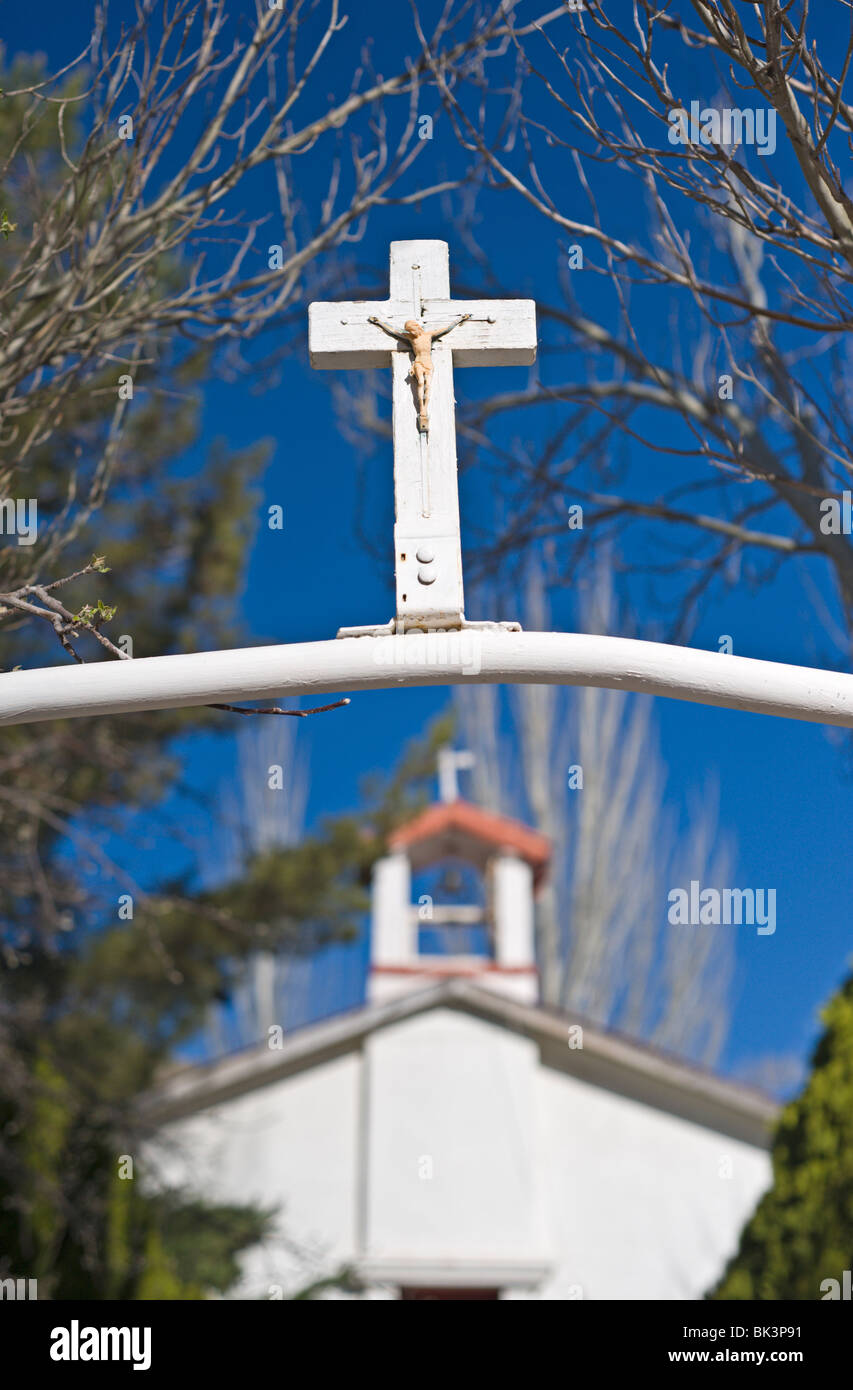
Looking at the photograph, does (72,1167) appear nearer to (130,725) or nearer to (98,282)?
(130,725)

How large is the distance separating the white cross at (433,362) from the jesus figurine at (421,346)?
13mm

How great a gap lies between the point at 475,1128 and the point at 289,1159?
195 centimetres

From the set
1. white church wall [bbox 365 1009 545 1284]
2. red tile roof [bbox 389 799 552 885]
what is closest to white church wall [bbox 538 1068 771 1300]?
white church wall [bbox 365 1009 545 1284]

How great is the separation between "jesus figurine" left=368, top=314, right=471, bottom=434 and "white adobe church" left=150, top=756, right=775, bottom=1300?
9390 mm

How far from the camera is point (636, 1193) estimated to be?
44.7ft

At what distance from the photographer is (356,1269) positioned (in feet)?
40.7

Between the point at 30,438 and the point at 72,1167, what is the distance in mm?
6374

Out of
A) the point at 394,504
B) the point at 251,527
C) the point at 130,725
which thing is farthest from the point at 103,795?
the point at 394,504

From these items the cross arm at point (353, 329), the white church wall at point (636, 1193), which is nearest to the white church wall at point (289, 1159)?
the white church wall at point (636, 1193)

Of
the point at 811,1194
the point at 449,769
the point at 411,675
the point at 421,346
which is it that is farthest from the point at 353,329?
the point at 449,769

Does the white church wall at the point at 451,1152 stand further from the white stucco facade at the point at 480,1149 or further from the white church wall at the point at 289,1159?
the white church wall at the point at 289,1159

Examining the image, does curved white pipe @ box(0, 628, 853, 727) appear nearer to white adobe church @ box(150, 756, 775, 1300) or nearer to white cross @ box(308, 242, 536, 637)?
white cross @ box(308, 242, 536, 637)

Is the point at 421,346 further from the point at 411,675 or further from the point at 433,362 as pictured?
the point at 411,675
